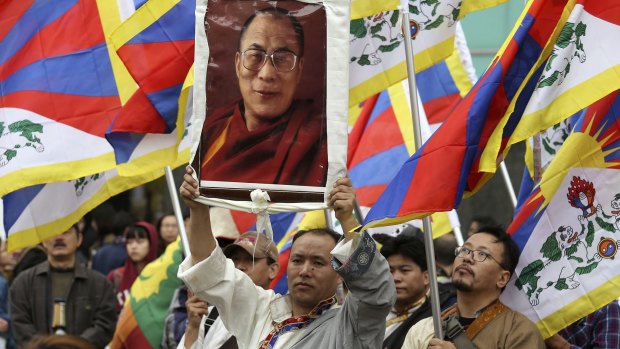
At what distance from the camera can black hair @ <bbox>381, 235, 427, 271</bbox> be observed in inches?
282

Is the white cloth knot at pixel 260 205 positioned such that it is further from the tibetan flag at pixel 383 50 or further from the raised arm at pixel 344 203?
the tibetan flag at pixel 383 50

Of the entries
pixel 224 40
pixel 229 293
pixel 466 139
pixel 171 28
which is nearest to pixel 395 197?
pixel 466 139

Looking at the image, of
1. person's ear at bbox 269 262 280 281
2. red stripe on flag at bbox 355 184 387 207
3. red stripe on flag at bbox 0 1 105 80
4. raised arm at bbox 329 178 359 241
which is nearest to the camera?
raised arm at bbox 329 178 359 241

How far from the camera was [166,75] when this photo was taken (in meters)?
7.47

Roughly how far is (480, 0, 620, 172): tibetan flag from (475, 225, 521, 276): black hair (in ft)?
2.17

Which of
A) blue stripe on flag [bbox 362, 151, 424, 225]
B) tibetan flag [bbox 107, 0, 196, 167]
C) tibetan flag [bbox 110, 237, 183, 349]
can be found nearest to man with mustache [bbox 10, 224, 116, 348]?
tibetan flag [bbox 110, 237, 183, 349]

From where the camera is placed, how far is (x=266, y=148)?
18.7 feet

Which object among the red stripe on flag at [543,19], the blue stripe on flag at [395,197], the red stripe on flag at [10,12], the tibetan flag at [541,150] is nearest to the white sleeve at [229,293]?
the blue stripe on flag at [395,197]

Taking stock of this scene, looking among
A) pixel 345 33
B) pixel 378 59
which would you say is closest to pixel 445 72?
pixel 378 59

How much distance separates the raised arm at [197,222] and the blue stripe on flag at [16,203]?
2.61 metres

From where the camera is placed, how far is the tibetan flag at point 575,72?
6215mm

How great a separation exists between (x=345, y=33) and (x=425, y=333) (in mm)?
1683

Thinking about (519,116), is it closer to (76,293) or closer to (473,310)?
(473,310)

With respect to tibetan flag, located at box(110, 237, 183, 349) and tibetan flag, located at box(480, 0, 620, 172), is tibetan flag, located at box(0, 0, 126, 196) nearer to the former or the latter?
tibetan flag, located at box(110, 237, 183, 349)
